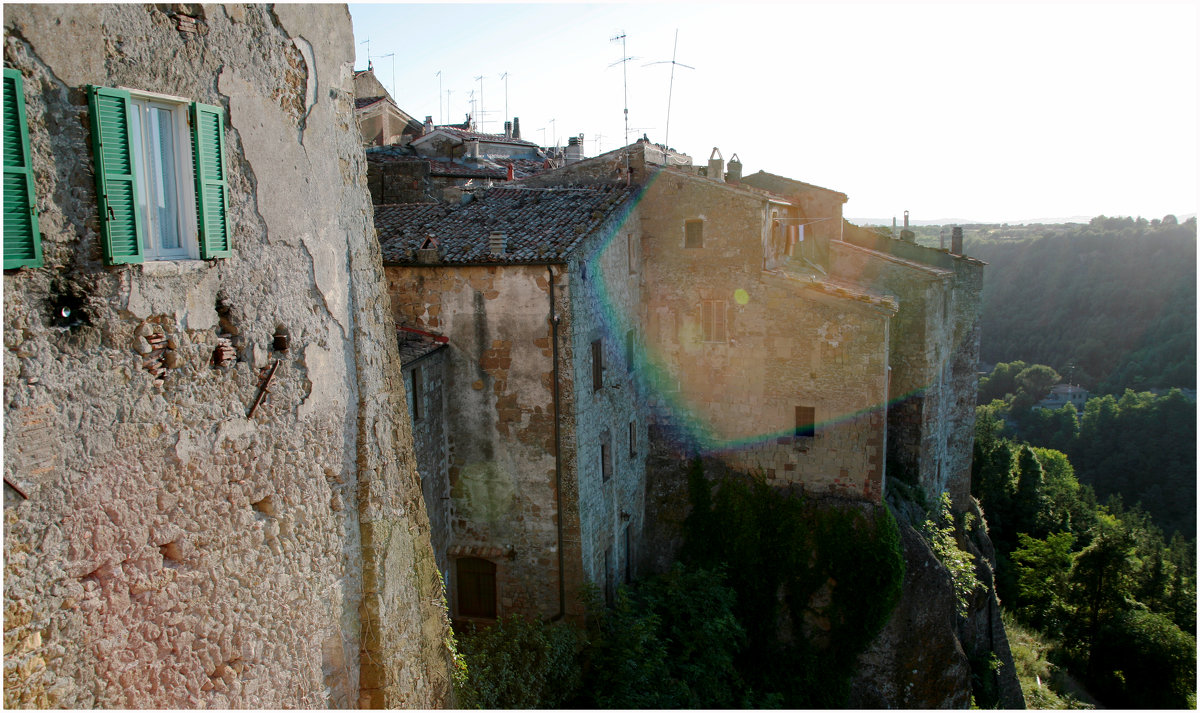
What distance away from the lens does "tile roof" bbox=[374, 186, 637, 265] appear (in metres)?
13.1

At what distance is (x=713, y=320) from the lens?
54.3 ft

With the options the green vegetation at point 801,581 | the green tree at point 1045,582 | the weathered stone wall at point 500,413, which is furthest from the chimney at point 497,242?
the green tree at point 1045,582

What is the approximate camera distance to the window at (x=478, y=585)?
46.4 feet

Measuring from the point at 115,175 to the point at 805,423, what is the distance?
560 inches

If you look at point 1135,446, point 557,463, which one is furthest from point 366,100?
point 1135,446

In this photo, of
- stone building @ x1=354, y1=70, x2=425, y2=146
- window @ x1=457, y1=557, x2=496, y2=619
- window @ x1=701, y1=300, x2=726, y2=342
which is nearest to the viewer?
window @ x1=457, y1=557, x2=496, y2=619

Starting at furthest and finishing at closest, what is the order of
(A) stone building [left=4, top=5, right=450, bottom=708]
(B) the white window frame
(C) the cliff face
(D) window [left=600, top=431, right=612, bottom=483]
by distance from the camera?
(C) the cliff face, (D) window [left=600, top=431, right=612, bottom=483], (B) the white window frame, (A) stone building [left=4, top=5, right=450, bottom=708]

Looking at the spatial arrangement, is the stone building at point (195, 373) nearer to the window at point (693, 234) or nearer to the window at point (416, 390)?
the window at point (416, 390)

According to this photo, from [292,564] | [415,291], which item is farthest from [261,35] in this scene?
[415,291]

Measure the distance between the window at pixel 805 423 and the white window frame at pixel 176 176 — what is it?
44.6 feet

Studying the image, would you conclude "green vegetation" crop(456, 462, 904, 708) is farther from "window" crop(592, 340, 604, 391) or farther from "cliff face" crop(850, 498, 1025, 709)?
"window" crop(592, 340, 604, 391)

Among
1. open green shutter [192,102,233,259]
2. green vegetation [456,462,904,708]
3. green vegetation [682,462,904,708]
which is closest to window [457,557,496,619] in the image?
green vegetation [456,462,904,708]

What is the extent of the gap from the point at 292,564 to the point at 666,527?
13044 mm

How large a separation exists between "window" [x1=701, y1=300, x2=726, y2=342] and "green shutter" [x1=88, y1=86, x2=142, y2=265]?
1335 cm
